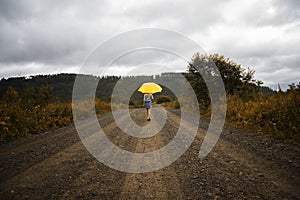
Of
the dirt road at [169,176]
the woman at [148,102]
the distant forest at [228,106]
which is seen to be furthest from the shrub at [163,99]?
the dirt road at [169,176]

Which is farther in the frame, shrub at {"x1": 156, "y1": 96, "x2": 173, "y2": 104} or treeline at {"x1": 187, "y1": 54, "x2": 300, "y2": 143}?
shrub at {"x1": 156, "y1": 96, "x2": 173, "y2": 104}

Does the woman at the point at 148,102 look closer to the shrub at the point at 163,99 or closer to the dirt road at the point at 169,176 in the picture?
the dirt road at the point at 169,176

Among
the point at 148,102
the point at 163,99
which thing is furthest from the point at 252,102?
the point at 163,99

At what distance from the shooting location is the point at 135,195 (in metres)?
3.08

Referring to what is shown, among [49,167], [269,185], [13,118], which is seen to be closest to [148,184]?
[269,185]

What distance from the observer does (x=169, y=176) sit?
3.76 m

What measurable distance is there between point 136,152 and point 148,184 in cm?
195

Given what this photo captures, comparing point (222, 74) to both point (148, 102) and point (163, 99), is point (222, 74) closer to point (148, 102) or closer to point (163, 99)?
point (148, 102)

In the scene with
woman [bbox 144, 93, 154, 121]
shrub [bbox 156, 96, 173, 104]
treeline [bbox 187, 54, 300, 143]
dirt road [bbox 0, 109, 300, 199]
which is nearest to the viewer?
dirt road [bbox 0, 109, 300, 199]

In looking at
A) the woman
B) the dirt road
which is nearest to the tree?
the woman

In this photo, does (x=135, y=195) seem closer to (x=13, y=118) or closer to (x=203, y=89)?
(x=13, y=118)

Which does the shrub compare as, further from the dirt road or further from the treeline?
the dirt road

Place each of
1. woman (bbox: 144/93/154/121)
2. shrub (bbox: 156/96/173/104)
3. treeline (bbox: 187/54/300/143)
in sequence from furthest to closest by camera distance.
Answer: shrub (bbox: 156/96/173/104) < woman (bbox: 144/93/154/121) < treeline (bbox: 187/54/300/143)

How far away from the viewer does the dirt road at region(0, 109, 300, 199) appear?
10.2 feet
